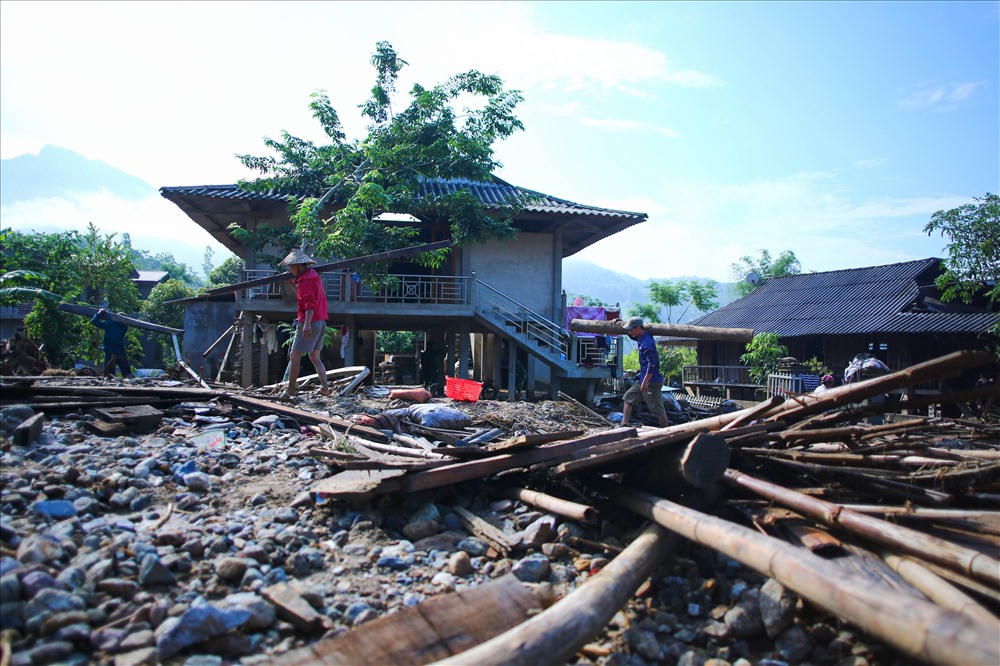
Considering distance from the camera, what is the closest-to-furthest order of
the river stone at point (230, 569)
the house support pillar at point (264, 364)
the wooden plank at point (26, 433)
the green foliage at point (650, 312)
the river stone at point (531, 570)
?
the river stone at point (230, 569) → the river stone at point (531, 570) → the wooden plank at point (26, 433) → the house support pillar at point (264, 364) → the green foliage at point (650, 312)

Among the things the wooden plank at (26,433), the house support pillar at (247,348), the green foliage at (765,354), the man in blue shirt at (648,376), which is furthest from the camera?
the green foliage at (765,354)

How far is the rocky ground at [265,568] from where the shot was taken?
2.61 m


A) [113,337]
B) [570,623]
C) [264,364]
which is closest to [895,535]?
[570,623]

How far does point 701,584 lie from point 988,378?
49.7 ft

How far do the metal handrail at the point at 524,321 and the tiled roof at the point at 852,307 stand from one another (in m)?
10.1

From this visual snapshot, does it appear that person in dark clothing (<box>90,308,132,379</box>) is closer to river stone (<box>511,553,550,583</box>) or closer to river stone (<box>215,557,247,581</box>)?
river stone (<box>215,557,247,581</box>)

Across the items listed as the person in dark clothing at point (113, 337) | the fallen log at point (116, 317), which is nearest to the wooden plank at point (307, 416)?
the fallen log at point (116, 317)

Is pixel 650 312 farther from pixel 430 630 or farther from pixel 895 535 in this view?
pixel 430 630

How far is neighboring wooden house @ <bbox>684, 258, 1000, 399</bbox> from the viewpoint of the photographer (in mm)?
17641

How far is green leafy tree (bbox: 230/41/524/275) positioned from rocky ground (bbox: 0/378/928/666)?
9.06m

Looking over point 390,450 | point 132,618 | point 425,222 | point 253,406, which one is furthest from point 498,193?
point 132,618

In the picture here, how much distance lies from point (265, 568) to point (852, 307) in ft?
71.0

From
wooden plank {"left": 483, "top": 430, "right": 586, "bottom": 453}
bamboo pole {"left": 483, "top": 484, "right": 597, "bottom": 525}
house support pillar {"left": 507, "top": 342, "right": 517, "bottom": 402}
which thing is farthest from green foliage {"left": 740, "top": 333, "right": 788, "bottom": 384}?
bamboo pole {"left": 483, "top": 484, "right": 597, "bottom": 525}

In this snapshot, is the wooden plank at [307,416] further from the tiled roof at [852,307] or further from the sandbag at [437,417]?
the tiled roof at [852,307]
